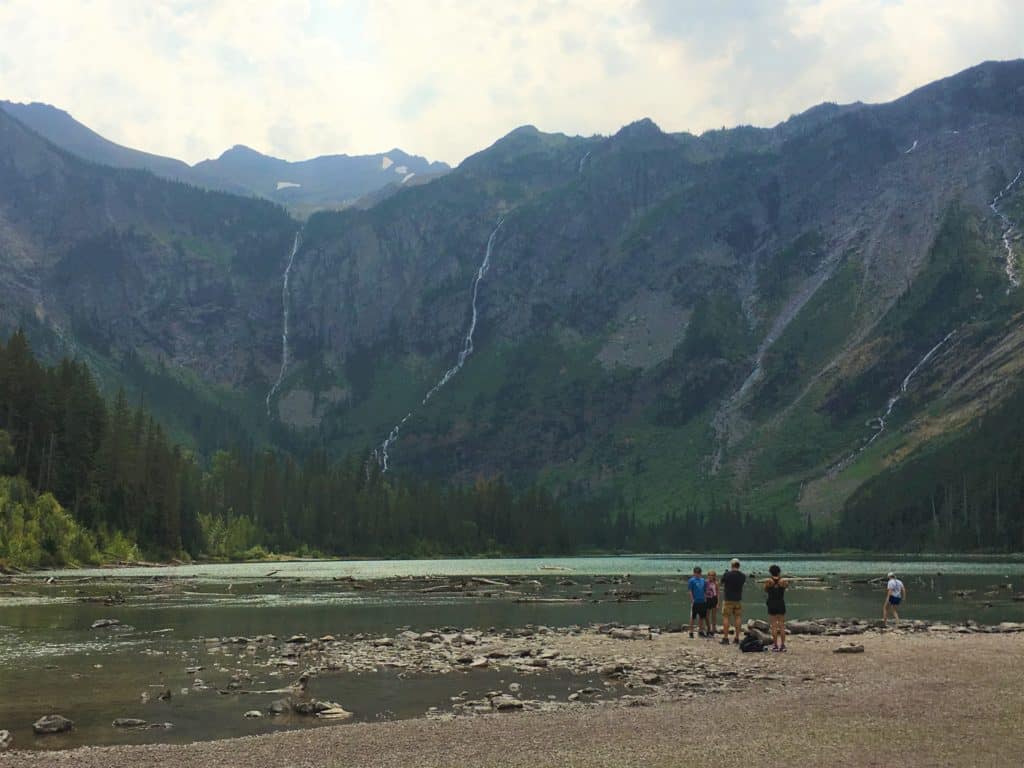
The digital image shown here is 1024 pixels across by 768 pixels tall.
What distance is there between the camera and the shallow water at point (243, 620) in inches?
1176

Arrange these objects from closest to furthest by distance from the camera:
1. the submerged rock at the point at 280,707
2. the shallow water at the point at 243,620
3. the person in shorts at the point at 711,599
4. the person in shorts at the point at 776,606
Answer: the submerged rock at the point at 280,707
the shallow water at the point at 243,620
the person in shorts at the point at 776,606
the person in shorts at the point at 711,599

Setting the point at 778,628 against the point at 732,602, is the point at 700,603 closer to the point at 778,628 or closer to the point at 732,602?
the point at 732,602

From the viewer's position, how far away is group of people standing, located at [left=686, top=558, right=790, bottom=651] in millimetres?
41281

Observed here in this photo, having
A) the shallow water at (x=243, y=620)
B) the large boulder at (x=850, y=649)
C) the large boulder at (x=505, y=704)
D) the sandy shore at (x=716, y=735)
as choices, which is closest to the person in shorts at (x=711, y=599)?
the large boulder at (x=850, y=649)

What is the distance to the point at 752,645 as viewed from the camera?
41688 millimetres

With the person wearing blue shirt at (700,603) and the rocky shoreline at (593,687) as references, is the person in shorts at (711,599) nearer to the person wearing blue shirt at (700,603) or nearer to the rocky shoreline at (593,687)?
the person wearing blue shirt at (700,603)

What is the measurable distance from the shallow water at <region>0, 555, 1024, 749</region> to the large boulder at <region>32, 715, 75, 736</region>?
30 centimetres

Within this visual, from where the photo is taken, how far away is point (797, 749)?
2231 centimetres

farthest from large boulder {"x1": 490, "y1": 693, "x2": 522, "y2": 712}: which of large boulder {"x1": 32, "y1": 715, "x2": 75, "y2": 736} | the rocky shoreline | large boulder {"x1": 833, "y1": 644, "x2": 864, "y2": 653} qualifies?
large boulder {"x1": 833, "y1": 644, "x2": 864, "y2": 653}

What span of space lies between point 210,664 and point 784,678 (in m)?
22.1

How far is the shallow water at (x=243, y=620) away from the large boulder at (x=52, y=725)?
30 cm

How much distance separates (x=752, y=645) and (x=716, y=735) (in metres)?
18.6

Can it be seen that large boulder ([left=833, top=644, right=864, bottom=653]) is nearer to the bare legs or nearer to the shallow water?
the bare legs

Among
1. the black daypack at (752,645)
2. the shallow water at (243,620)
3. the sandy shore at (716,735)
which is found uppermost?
the sandy shore at (716,735)
